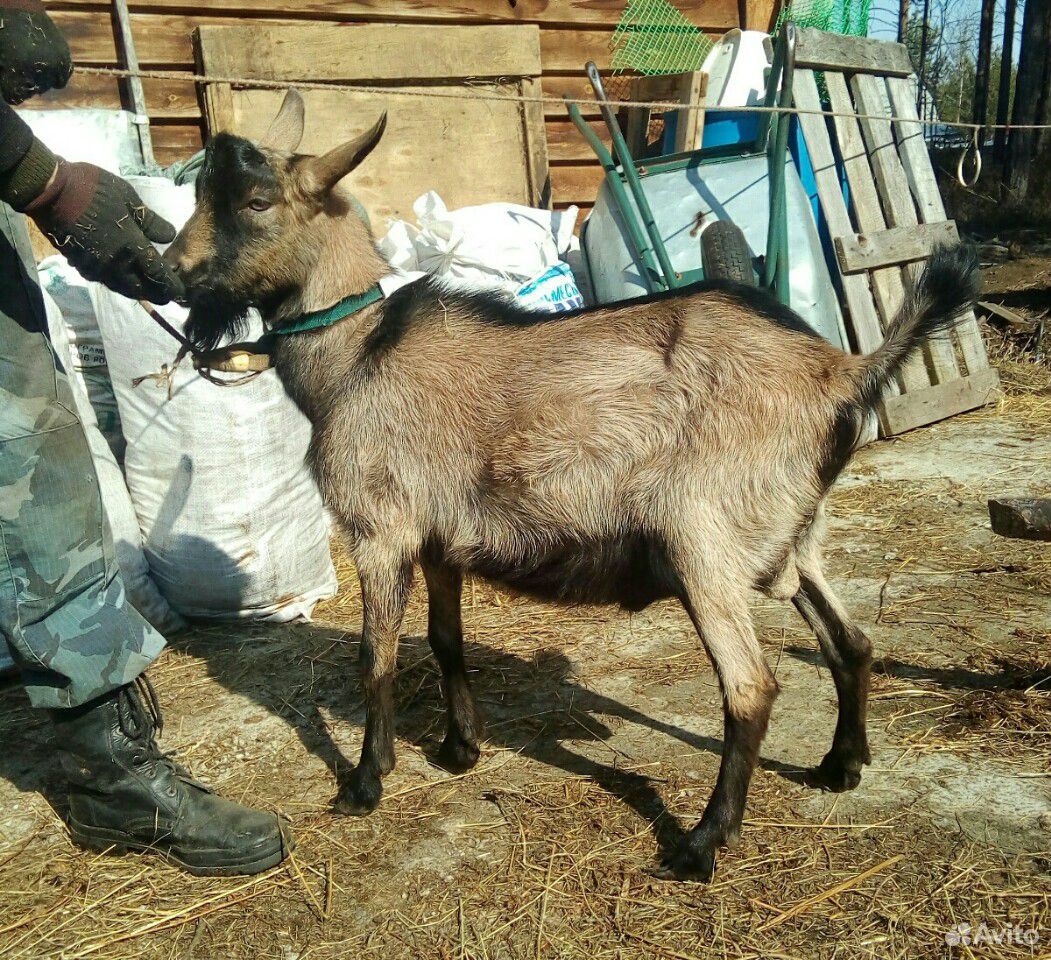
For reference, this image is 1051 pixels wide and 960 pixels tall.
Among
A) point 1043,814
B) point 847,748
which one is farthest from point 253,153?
point 1043,814

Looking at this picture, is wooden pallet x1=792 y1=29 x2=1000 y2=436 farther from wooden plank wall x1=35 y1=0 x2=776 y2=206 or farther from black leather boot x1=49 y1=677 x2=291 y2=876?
black leather boot x1=49 y1=677 x2=291 y2=876

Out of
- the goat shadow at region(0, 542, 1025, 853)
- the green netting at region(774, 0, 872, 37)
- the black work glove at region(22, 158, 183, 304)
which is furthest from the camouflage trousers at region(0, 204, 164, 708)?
the green netting at region(774, 0, 872, 37)

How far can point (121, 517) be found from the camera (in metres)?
4.08

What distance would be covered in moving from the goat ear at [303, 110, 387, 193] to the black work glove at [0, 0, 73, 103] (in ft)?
2.33

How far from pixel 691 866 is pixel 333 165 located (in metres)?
2.16

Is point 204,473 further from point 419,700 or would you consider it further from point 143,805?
point 143,805

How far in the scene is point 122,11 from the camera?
565 centimetres

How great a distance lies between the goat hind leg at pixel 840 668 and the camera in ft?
8.99

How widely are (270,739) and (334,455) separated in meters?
1.05

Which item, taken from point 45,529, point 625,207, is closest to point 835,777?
point 45,529

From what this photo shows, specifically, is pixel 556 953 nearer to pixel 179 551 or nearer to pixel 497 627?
pixel 497 627

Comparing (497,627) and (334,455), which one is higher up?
(334,455)

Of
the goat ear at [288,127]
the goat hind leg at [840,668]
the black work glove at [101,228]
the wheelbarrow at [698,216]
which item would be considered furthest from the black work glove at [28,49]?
the wheelbarrow at [698,216]

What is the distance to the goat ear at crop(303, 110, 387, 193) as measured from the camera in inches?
→ 110
